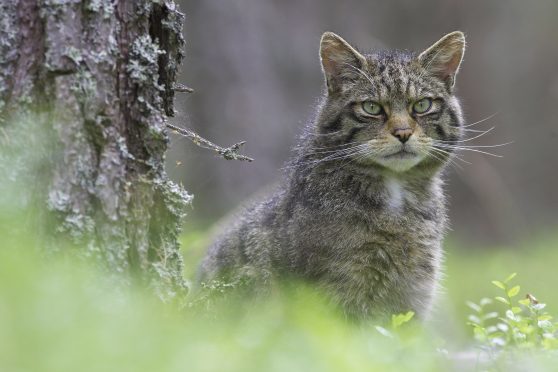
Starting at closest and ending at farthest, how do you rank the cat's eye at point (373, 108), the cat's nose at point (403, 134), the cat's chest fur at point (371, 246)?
the cat's chest fur at point (371, 246) < the cat's nose at point (403, 134) < the cat's eye at point (373, 108)

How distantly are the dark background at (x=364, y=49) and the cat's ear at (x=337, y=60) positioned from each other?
34.2 inches

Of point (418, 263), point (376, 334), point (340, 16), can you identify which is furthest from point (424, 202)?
point (340, 16)

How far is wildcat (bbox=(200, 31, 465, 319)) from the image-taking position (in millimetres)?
5117

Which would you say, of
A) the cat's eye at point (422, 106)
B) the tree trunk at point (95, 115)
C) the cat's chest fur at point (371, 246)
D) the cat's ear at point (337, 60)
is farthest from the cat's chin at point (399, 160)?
the tree trunk at point (95, 115)

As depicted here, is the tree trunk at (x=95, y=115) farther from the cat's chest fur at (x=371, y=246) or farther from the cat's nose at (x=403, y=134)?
the cat's nose at (x=403, y=134)

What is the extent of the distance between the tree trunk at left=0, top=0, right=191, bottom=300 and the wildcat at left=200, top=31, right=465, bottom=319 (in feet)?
4.20

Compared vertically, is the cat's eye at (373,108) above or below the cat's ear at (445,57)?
below

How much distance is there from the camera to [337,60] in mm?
5645

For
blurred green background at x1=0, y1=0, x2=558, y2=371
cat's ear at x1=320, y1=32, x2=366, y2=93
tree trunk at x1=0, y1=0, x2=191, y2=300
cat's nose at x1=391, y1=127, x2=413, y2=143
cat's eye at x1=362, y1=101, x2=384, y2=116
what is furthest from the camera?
cat's ear at x1=320, y1=32, x2=366, y2=93

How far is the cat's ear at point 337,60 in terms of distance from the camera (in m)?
5.58

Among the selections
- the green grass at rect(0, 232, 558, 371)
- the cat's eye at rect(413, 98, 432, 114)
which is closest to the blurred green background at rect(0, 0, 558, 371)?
the green grass at rect(0, 232, 558, 371)

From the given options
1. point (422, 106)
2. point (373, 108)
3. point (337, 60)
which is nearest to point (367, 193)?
point (373, 108)

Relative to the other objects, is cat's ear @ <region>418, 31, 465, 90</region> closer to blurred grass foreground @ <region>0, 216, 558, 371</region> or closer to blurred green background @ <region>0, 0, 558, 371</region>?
blurred green background @ <region>0, 0, 558, 371</region>

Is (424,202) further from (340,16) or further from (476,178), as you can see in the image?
(340,16)
